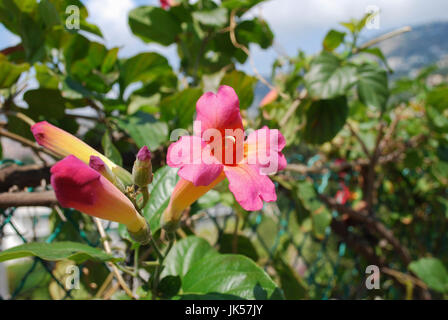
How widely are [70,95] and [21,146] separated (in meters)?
0.26

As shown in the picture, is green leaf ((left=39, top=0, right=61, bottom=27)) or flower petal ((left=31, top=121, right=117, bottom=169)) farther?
green leaf ((left=39, top=0, right=61, bottom=27))

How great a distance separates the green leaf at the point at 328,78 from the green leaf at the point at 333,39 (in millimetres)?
122

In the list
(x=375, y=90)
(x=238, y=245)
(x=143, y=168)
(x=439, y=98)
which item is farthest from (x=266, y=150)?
(x=439, y=98)

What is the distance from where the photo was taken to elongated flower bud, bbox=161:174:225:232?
21.4 inches

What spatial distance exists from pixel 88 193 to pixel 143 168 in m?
0.10

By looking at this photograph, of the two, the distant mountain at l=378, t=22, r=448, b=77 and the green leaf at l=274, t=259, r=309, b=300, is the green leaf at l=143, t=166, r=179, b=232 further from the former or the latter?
the distant mountain at l=378, t=22, r=448, b=77

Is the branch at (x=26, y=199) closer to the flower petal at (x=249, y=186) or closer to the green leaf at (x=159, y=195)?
the green leaf at (x=159, y=195)

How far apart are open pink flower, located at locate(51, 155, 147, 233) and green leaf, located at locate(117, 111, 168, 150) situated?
1.09ft

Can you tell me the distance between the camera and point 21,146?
3.16ft

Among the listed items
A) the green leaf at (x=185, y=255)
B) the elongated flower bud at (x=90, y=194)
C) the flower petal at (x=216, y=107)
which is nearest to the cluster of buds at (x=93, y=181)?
the elongated flower bud at (x=90, y=194)

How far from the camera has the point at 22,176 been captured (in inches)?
32.5

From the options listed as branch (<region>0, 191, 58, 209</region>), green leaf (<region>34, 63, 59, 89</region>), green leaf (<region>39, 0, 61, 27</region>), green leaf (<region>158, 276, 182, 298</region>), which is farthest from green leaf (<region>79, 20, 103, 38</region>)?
green leaf (<region>158, 276, 182, 298</region>)

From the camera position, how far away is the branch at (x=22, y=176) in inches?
31.6

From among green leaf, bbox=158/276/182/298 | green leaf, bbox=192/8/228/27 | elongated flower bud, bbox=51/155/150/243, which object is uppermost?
green leaf, bbox=192/8/228/27
